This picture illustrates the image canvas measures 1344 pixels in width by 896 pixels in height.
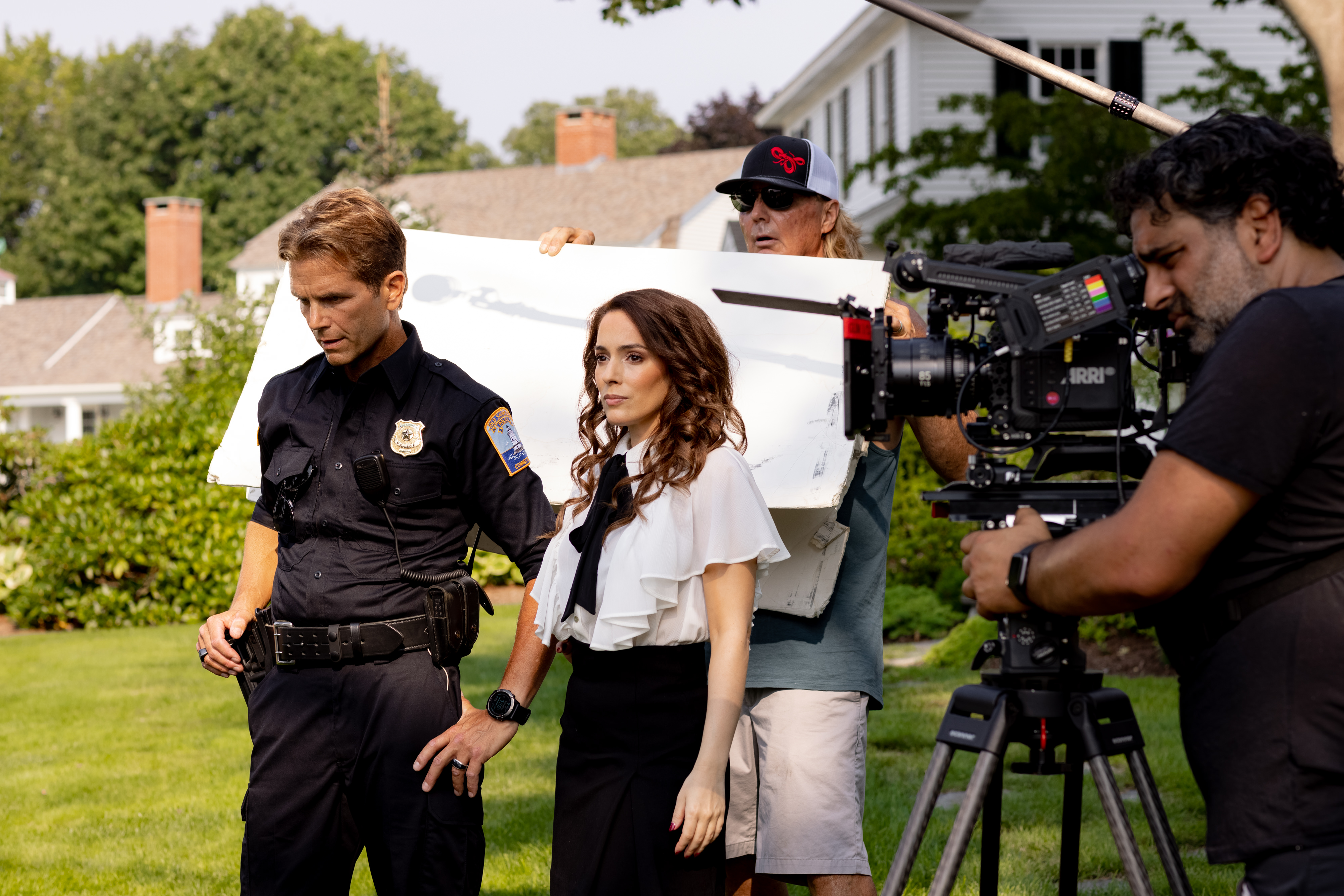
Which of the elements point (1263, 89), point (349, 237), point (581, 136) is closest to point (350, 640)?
point (349, 237)

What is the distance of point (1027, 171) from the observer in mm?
16391

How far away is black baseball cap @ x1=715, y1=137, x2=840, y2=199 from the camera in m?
3.96

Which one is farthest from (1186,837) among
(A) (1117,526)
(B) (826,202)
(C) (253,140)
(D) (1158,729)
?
(C) (253,140)

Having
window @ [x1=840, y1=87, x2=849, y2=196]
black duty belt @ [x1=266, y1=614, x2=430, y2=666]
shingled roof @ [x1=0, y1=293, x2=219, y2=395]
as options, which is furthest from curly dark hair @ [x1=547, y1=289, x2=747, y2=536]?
shingled roof @ [x1=0, y1=293, x2=219, y2=395]

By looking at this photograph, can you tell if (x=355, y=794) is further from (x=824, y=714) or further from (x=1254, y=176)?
(x=1254, y=176)

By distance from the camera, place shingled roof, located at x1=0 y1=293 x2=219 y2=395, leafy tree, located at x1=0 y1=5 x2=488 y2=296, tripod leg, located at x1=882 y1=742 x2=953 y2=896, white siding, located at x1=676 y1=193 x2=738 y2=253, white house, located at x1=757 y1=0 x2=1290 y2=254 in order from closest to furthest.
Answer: tripod leg, located at x1=882 y1=742 x2=953 y2=896 < white house, located at x1=757 y1=0 x2=1290 y2=254 < white siding, located at x1=676 y1=193 x2=738 y2=253 < shingled roof, located at x1=0 y1=293 x2=219 y2=395 < leafy tree, located at x1=0 y1=5 x2=488 y2=296

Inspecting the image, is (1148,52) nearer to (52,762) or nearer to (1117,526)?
(52,762)

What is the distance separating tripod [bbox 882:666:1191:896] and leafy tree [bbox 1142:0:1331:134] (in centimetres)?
1115

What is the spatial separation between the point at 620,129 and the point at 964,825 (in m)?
71.6

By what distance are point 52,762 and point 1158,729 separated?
6351 millimetres

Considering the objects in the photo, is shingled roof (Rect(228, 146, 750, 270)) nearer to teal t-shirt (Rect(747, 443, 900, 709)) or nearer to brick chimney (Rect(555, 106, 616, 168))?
brick chimney (Rect(555, 106, 616, 168))

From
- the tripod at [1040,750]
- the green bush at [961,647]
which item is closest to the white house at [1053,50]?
the green bush at [961,647]

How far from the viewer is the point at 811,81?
26859mm

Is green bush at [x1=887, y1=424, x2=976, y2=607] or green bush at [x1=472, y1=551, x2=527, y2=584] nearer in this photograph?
green bush at [x1=887, y1=424, x2=976, y2=607]
